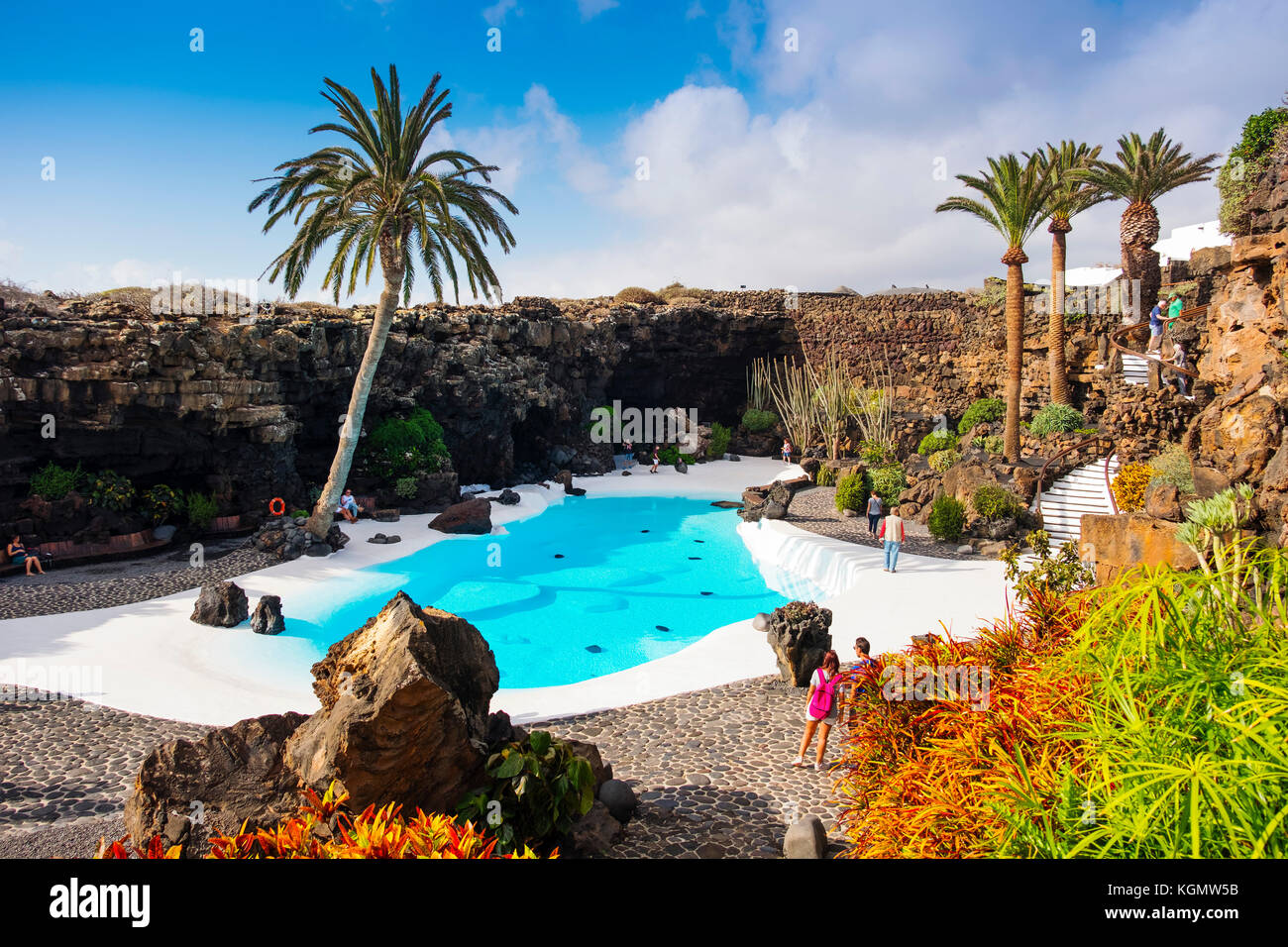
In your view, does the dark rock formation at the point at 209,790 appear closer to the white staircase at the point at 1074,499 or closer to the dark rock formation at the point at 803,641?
the dark rock formation at the point at 803,641

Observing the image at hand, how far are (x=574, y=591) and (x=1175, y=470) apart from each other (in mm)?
11421

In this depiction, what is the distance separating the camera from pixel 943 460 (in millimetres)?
22625

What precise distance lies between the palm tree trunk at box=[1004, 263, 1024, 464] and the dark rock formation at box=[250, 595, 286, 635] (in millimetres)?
19903

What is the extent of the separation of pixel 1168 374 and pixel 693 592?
15.0 meters

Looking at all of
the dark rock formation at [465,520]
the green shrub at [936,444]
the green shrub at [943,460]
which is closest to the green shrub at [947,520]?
the green shrub at [943,460]

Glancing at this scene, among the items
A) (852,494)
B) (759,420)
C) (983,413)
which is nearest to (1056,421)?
(983,413)

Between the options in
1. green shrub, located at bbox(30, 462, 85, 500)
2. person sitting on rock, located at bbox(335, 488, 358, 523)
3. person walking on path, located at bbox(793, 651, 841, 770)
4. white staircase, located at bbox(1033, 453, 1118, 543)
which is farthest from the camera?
person sitting on rock, located at bbox(335, 488, 358, 523)

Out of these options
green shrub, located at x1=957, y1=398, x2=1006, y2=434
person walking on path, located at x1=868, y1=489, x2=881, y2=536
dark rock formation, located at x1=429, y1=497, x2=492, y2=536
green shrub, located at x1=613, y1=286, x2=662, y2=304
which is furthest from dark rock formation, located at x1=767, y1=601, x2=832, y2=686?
green shrub, located at x1=613, y1=286, x2=662, y2=304

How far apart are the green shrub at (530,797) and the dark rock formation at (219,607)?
29.7 ft

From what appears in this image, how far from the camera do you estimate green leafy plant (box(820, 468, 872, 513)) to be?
65.9ft

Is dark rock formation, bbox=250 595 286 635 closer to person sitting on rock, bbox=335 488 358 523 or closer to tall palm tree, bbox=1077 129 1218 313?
person sitting on rock, bbox=335 488 358 523

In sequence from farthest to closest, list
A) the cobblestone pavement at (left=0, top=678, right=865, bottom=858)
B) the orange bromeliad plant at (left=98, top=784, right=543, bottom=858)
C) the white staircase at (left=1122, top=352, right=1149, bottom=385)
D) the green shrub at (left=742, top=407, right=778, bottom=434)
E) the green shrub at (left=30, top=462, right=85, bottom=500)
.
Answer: the green shrub at (left=742, top=407, right=778, bottom=434), the white staircase at (left=1122, top=352, right=1149, bottom=385), the green shrub at (left=30, top=462, right=85, bottom=500), the cobblestone pavement at (left=0, top=678, right=865, bottom=858), the orange bromeliad plant at (left=98, top=784, right=543, bottom=858)

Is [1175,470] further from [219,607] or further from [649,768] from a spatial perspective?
[219,607]

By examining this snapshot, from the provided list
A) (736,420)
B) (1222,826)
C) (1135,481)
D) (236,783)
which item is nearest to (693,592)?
(1135,481)
